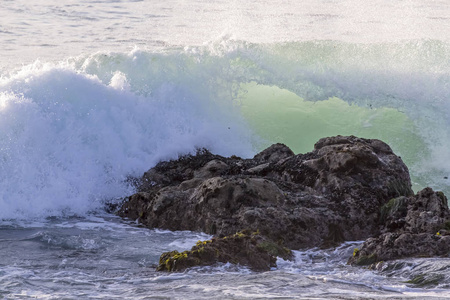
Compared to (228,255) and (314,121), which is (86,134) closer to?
(314,121)

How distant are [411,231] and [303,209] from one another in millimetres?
1221

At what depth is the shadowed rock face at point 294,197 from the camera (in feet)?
23.8

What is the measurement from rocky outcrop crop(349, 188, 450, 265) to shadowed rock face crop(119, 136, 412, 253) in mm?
288

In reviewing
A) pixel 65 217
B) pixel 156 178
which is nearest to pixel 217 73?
pixel 156 178

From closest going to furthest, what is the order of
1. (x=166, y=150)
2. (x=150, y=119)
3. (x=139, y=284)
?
(x=139, y=284) → (x=166, y=150) → (x=150, y=119)

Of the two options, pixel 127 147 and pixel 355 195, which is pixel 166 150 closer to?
pixel 127 147

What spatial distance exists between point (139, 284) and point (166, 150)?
17.3 ft

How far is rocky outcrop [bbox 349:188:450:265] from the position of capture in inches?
237

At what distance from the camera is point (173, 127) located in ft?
37.7

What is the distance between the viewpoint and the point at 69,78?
1130cm

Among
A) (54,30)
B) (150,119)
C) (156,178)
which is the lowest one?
(156,178)

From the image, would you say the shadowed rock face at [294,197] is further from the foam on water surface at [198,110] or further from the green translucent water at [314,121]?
the green translucent water at [314,121]

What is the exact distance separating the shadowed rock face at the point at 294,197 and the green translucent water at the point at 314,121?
390 centimetres

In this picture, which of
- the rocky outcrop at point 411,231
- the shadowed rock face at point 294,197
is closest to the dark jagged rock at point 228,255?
the shadowed rock face at point 294,197
